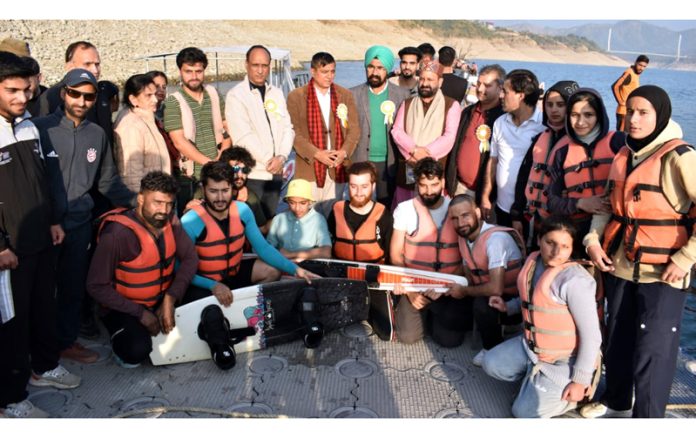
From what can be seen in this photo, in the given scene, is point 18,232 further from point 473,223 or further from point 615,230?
point 615,230

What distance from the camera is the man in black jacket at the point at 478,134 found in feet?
13.5

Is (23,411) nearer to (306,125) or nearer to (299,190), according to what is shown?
(299,190)

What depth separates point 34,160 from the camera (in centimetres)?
257

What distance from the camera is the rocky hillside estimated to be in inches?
1005

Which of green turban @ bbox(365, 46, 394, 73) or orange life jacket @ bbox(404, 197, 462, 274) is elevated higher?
green turban @ bbox(365, 46, 394, 73)

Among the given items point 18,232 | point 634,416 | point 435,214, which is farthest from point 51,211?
point 634,416

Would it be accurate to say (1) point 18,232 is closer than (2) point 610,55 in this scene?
Yes

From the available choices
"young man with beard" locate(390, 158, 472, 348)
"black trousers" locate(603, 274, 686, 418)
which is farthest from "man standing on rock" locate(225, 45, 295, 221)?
"black trousers" locate(603, 274, 686, 418)

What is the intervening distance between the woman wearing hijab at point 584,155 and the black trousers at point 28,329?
2.86 metres

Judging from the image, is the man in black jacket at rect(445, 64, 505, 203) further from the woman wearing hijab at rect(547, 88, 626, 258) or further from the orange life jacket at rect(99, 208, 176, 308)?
the orange life jacket at rect(99, 208, 176, 308)

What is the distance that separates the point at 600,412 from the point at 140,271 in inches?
105

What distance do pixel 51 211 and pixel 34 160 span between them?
31 cm

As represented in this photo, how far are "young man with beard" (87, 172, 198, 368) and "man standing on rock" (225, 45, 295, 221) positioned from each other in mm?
1198

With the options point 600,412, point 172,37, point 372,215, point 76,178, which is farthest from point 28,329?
point 172,37
